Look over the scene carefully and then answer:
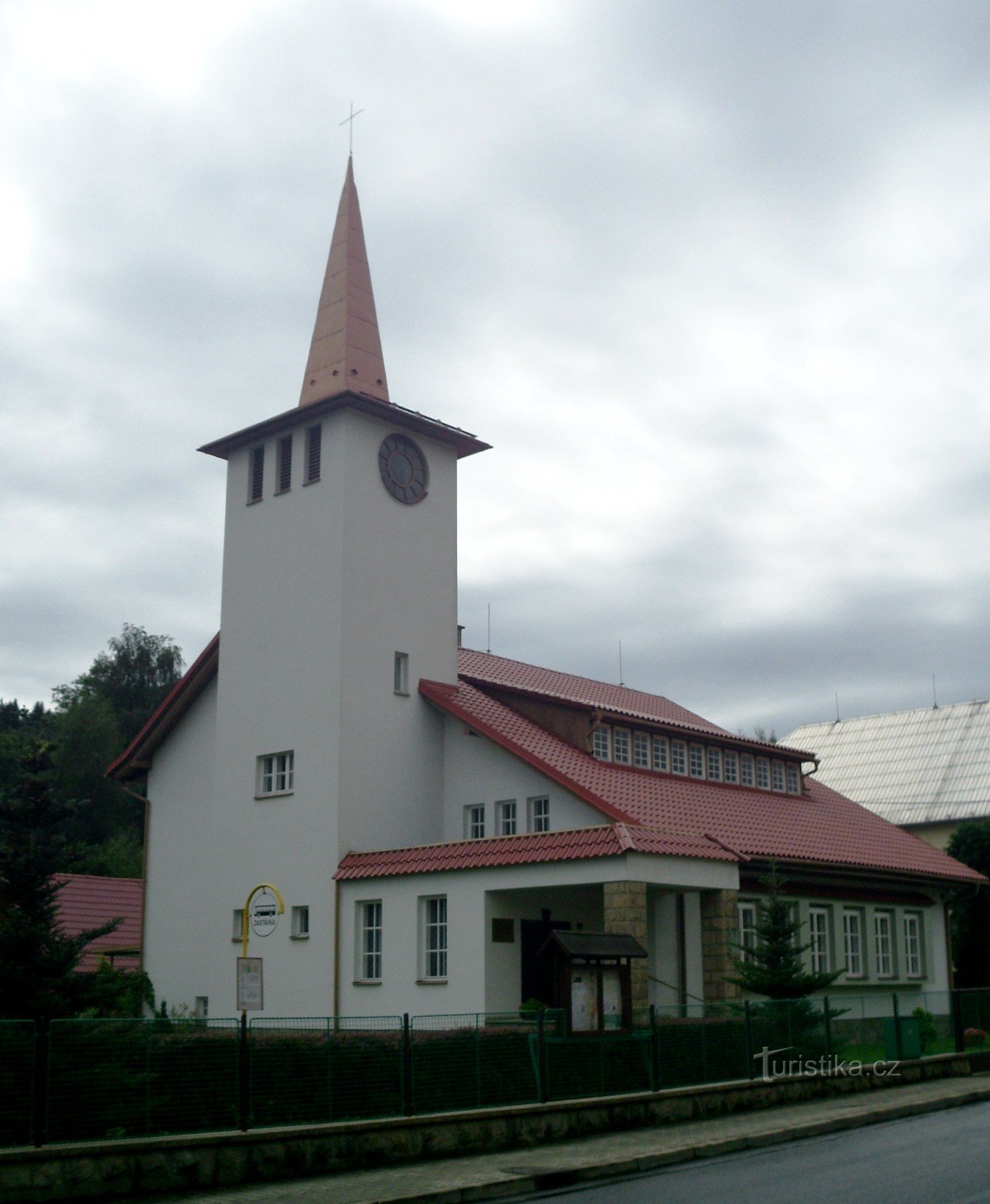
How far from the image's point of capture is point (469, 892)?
2520 centimetres

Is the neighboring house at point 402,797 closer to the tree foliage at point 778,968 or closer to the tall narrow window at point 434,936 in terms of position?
the tall narrow window at point 434,936

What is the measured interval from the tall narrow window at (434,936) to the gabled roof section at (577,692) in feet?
18.3

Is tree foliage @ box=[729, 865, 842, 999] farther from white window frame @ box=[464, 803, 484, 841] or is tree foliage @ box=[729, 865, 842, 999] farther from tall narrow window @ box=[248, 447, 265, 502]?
tall narrow window @ box=[248, 447, 265, 502]

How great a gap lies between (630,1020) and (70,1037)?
9580 mm

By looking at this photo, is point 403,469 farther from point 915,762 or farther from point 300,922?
point 915,762

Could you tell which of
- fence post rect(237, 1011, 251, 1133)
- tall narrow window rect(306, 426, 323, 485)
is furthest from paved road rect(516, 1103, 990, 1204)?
tall narrow window rect(306, 426, 323, 485)

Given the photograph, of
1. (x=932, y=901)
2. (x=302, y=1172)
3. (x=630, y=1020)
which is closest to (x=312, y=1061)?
(x=302, y=1172)

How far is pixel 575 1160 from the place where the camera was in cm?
1481

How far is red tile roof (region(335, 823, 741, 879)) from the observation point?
23469 mm

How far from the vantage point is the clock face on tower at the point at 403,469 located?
30.2 meters

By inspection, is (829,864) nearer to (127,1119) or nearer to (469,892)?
(469,892)

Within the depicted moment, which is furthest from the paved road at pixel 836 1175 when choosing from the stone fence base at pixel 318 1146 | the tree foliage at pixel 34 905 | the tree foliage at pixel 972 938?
the tree foliage at pixel 972 938

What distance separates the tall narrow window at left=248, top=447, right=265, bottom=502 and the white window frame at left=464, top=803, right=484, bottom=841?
855cm

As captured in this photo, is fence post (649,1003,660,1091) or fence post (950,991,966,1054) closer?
fence post (649,1003,660,1091)
